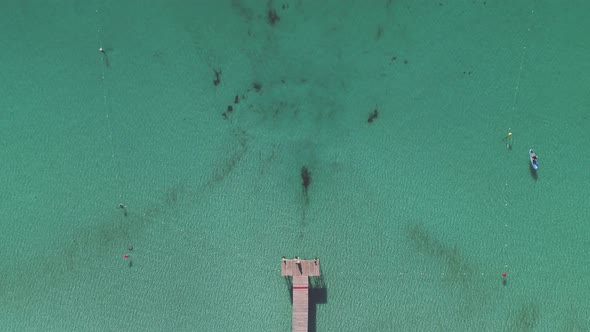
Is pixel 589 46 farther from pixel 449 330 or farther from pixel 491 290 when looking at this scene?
pixel 449 330

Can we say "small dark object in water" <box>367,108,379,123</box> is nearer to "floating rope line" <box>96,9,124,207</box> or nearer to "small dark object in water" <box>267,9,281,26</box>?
"small dark object in water" <box>267,9,281,26</box>

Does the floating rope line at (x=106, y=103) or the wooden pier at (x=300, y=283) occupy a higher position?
the floating rope line at (x=106, y=103)

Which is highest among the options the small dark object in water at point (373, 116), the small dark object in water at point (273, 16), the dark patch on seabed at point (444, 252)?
the small dark object in water at point (273, 16)

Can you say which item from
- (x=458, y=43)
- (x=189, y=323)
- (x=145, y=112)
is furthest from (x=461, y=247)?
(x=145, y=112)

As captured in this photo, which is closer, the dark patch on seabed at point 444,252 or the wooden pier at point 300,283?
the wooden pier at point 300,283

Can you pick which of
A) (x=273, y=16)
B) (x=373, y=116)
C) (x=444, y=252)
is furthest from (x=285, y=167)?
(x=444, y=252)

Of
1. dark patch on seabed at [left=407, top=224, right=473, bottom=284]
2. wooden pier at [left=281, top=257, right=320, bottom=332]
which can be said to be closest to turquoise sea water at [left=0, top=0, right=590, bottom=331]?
dark patch on seabed at [left=407, top=224, right=473, bottom=284]

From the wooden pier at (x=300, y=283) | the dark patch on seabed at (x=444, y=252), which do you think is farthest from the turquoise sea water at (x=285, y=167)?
the wooden pier at (x=300, y=283)

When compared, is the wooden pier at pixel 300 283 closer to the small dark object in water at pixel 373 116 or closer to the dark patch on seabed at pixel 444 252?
the dark patch on seabed at pixel 444 252
